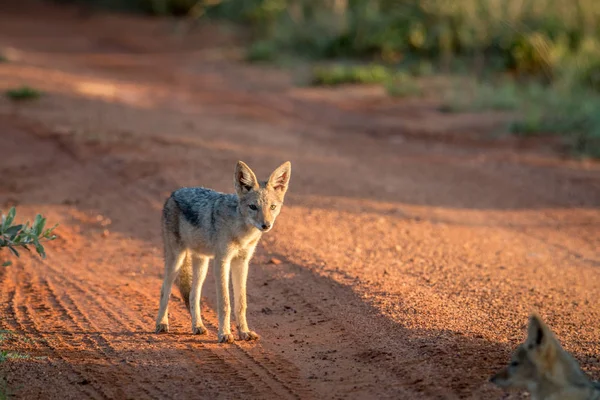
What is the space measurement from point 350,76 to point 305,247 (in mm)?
12049

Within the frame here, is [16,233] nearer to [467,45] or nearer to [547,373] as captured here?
[547,373]

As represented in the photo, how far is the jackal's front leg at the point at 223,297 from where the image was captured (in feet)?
22.9

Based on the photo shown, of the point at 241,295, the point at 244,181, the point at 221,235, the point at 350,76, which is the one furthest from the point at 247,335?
the point at 350,76

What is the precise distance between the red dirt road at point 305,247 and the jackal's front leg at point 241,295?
0.60ft

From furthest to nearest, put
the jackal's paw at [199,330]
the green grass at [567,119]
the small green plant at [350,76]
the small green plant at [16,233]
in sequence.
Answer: the small green plant at [350,76]
the green grass at [567,119]
the jackal's paw at [199,330]
the small green plant at [16,233]

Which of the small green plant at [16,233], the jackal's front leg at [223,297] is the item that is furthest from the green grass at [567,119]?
the small green plant at [16,233]

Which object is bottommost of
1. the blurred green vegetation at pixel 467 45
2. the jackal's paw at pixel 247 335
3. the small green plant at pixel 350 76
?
the jackal's paw at pixel 247 335

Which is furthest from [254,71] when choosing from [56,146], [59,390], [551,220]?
[59,390]

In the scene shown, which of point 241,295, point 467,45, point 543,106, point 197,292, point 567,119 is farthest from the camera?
point 467,45

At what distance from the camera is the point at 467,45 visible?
2178 centimetres

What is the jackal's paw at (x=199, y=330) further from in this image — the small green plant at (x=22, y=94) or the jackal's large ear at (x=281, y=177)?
the small green plant at (x=22, y=94)

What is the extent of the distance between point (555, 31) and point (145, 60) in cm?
1267

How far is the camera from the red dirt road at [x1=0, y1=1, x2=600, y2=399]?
249 inches

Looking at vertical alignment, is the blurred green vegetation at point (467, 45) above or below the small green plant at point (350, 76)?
above
